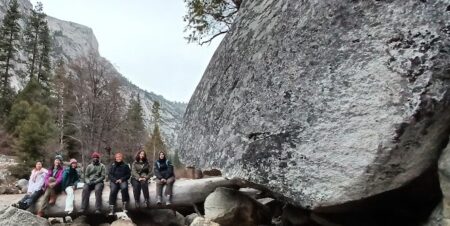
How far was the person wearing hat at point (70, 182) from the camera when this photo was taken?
1381 centimetres

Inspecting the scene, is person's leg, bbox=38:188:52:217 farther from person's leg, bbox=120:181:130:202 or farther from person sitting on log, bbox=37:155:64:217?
person's leg, bbox=120:181:130:202

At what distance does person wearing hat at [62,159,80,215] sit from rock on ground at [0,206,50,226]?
3.91ft

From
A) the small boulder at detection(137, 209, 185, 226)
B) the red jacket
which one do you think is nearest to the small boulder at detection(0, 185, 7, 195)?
the red jacket

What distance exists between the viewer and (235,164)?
8648 millimetres

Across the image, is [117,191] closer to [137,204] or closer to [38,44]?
[137,204]

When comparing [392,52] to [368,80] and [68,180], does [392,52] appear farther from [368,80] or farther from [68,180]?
[68,180]

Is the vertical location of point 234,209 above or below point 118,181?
below

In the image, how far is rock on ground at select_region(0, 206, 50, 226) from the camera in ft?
39.9

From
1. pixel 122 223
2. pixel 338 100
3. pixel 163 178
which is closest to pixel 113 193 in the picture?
pixel 122 223

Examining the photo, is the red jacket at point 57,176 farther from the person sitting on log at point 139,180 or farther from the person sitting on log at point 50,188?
the person sitting on log at point 139,180

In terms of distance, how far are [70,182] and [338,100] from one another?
32.4 feet

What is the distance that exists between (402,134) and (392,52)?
3.97ft

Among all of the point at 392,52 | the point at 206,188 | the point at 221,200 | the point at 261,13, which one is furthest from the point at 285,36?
the point at 206,188

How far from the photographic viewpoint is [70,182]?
14.4 meters
